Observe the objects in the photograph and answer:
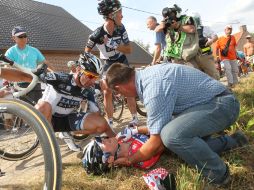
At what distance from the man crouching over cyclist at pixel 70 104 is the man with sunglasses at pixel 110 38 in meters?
1.10

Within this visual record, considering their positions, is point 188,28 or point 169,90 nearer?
point 169,90

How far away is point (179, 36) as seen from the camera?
19.3 feet

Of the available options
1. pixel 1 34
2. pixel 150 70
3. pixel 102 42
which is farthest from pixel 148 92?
pixel 1 34

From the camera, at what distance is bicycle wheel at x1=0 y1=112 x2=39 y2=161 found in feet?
10.2

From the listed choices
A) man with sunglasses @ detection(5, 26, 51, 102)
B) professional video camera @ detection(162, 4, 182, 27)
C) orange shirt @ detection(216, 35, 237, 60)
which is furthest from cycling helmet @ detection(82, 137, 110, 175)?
orange shirt @ detection(216, 35, 237, 60)

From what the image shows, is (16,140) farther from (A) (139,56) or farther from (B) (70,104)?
(A) (139,56)

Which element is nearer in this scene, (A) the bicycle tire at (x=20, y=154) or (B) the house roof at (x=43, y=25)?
(A) the bicycle tire at (x=20, y=154)

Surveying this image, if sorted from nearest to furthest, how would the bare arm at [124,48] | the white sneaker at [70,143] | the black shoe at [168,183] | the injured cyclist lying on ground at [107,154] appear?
the black shoe at [168,183], the injured cyclist lying on ground at [107,154], the white sneaker at [70,143], the bare arm at [124,48]

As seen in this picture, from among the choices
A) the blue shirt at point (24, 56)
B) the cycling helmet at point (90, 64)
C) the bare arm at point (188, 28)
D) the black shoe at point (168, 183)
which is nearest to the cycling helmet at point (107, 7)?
the bare arm at point (188, 28)

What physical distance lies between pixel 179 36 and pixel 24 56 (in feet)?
9.52

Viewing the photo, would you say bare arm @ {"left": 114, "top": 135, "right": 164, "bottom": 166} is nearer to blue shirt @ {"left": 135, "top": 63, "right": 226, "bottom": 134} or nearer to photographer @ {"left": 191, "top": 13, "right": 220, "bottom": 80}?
blue shirt @ {"left": 135, "top": 63, "right": 226, "bottom": 134}

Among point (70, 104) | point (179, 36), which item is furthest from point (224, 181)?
point (179, 36)

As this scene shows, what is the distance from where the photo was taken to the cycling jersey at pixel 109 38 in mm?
5512

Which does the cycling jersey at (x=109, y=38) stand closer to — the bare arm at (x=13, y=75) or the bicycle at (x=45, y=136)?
the bare arm at (x=13, y=75)
